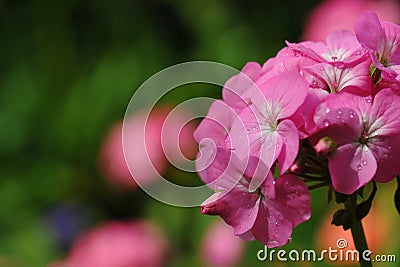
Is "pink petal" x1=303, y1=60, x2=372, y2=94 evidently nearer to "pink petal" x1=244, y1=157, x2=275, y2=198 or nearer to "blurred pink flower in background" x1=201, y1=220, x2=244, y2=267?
"pink petal" x1=244, y1=157, x2=275, y2=198

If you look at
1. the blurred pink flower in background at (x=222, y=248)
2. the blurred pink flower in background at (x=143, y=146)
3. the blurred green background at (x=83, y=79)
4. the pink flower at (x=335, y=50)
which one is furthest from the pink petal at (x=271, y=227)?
the blurred green background at (x=83, y=79)

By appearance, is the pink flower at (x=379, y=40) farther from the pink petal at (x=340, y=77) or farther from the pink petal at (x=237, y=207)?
the pink petal at (x=237, y=207)

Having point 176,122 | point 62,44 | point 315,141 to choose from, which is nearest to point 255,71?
point 315,141

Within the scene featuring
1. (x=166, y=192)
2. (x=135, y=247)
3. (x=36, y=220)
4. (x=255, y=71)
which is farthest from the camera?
(x=36, y=220)

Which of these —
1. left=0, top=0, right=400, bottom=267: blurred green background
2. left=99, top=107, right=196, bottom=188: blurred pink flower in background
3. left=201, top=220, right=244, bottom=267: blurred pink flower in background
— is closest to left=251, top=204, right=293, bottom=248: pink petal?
left=201, top=220, right=244, bottom=267: blurred pink flower in background

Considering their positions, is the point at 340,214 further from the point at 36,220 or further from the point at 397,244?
the point at 36,220

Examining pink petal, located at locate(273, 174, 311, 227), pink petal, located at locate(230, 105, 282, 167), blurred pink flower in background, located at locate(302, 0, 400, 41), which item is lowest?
pink petal, located at locate(273, 174, 311, 227)
